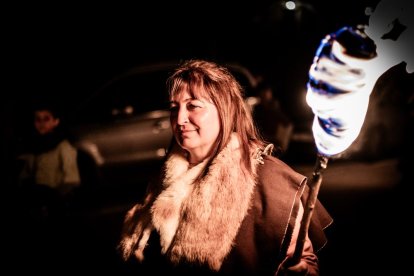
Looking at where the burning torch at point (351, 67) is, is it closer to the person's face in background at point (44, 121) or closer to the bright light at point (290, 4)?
the person's face in background at point (44, 121)

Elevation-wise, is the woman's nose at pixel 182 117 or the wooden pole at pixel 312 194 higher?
the woman's nose at pixel 182 117

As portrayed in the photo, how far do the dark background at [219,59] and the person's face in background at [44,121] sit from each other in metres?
0.55

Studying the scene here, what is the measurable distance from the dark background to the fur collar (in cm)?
107

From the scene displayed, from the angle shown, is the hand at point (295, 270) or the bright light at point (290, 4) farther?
the bright light at point (290, 4)

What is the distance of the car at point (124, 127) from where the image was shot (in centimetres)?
654

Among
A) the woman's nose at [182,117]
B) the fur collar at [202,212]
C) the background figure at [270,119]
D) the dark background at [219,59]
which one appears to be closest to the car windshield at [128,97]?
the dark background at [219,59]

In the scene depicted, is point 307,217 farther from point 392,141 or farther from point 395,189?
point 392,141

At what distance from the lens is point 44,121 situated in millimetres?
4734

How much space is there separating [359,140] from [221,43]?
11122 mm

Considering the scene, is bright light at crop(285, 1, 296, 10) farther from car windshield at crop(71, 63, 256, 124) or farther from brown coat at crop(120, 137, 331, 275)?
brown coat at crop(120, 137, 331, 275)

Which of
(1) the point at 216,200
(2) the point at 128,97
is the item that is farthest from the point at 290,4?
(1) the point at 216,200

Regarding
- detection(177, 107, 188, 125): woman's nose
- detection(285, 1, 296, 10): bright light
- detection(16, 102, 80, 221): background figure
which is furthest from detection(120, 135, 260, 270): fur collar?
detection(285, 1, 296, 10): bright light

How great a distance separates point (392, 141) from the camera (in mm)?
8766

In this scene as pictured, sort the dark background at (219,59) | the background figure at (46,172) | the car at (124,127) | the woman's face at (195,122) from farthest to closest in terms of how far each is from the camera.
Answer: the car at (124,127) < the dark background at (219,59) < the background figure at (46,172) < the woman's face at (195,122)
